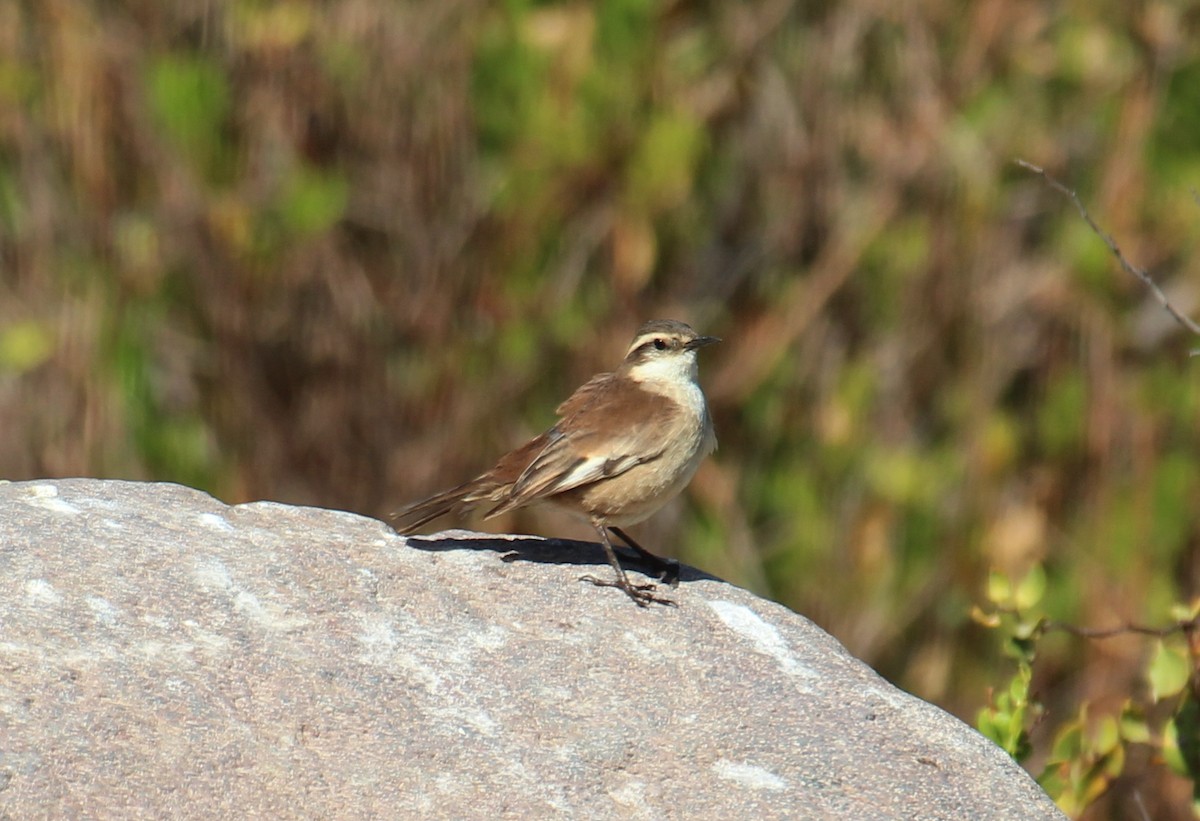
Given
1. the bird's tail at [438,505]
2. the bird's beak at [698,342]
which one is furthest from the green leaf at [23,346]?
the bird's beak at [698,342]

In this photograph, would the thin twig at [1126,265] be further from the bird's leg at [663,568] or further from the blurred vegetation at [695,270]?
the blurred vegetation at [695,270]

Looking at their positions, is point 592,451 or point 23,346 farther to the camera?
point 23,346

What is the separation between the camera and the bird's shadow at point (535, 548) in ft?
18.4

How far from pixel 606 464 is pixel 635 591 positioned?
85 cm

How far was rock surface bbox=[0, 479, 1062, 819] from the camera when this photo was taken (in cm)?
406

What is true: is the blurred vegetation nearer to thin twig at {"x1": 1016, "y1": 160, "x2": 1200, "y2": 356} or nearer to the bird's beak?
the bird's beak

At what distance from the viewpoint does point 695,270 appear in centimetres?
918

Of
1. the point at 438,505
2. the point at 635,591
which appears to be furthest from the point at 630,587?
the point at 438,505

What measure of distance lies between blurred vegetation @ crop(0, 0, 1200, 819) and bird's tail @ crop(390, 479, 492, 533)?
244cm

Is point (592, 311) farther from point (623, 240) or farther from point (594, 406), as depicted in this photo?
point (594, 406)

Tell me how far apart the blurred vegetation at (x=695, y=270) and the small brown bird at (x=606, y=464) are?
2442mm

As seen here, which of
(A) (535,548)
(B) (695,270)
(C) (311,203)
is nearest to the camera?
(A) (535,548)

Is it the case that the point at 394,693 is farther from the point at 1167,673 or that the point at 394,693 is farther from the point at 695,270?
the point at 695,270

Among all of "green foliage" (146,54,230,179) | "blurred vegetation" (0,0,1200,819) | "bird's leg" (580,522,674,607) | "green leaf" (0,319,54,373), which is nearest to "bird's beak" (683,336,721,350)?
"bird's leg" (580,522,674,607)
